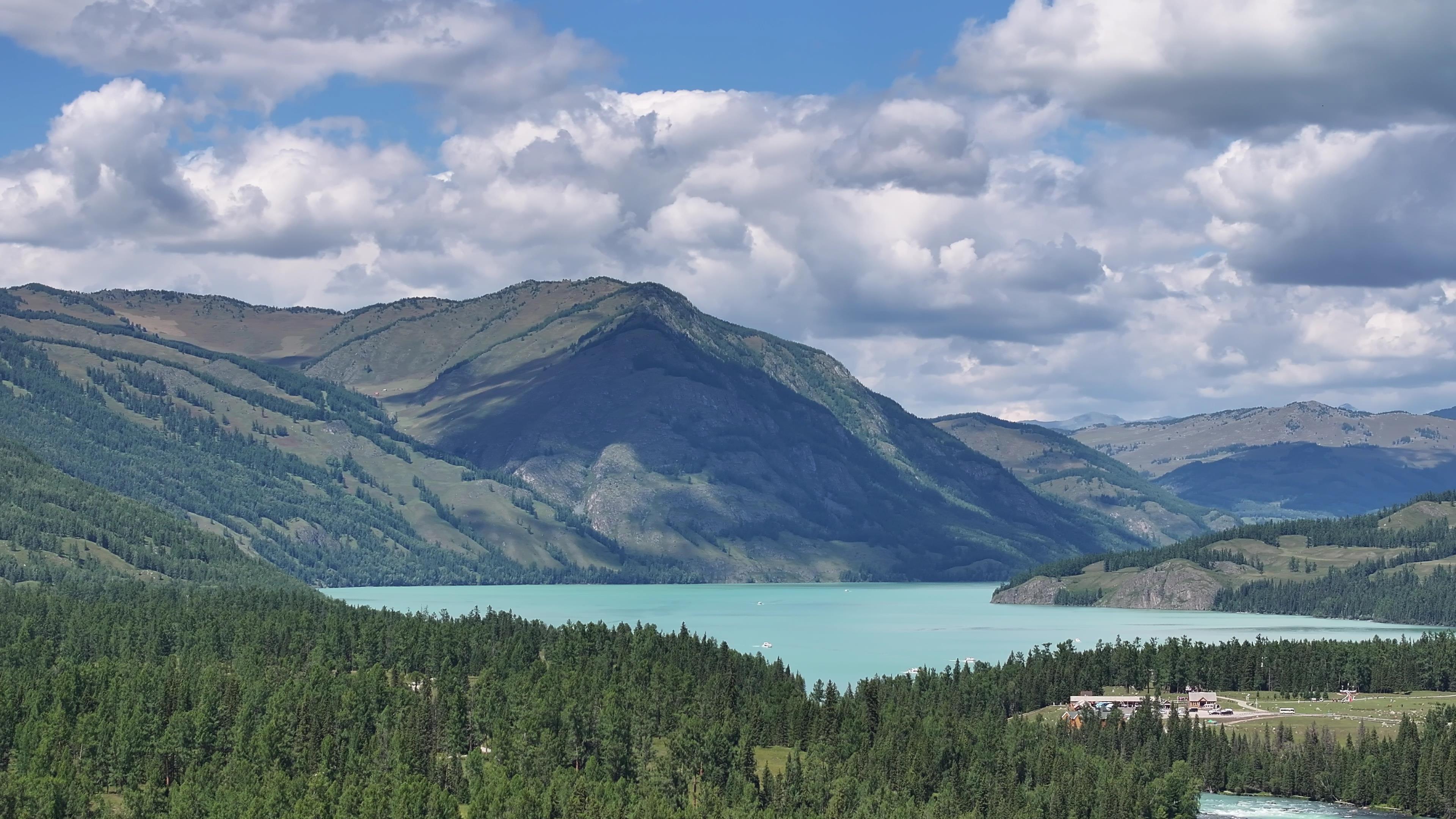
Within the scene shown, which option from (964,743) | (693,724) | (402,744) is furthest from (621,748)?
(964,743)

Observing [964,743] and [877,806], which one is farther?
[964,743]

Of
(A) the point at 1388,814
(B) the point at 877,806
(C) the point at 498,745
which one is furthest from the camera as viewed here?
(A) the point at 1388,814

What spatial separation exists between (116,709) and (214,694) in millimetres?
10324

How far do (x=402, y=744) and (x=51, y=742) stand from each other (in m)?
34.5

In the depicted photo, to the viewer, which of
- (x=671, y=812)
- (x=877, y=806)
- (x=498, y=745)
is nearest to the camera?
(x=671, y=812)

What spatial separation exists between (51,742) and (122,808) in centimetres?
1445

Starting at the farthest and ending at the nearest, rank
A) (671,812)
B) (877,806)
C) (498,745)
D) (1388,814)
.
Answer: (1388,814) → (498,745) → (877,806) → (671,812)

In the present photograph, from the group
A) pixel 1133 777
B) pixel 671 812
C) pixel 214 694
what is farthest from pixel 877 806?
pixel 214 694

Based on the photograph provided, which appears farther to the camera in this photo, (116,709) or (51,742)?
(116,709)

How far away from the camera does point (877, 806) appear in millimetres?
166375

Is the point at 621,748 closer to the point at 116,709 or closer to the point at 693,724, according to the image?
the point at 693,724

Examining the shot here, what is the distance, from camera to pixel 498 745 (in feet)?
602

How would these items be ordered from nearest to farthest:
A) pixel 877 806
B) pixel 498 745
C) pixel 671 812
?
pixel 671 812 < pixel 877 806 < pixel 498 745

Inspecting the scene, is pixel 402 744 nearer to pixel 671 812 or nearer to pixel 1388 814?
pixel 671 812
